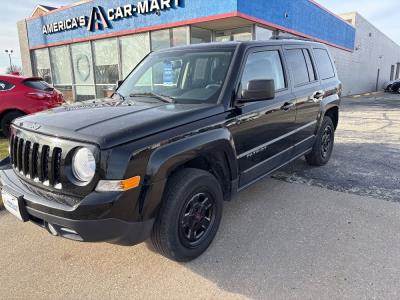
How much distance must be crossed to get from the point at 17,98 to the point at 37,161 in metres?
6.50

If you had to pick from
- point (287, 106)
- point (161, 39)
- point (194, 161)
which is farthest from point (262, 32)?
point (194, 161)

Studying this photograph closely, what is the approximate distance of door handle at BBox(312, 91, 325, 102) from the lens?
4.76m

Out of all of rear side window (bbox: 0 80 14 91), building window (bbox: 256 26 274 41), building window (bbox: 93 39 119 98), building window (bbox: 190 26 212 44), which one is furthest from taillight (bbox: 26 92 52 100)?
building window (bbox: 256 26 274 41)

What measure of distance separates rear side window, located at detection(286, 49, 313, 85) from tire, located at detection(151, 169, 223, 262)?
6.99 feet

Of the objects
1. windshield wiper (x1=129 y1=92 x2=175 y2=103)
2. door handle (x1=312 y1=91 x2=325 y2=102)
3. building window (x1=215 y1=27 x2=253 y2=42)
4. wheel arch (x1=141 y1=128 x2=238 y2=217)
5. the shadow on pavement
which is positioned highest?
building window (x1=215 y1=27 x2=253 y2=42)

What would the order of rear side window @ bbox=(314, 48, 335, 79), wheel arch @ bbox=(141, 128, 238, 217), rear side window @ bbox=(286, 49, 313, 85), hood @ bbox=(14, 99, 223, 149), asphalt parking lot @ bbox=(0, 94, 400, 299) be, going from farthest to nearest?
rear side window @ bbox=(314, 48, 335, 79) → rear side window @ bbox=(286, 49, 313, 85) → asphalt parking lot @ bbox=(0, 94, 400, 299) → wheel arch @ bbox=(141, 128, 238, 217) → hood @ bbox=(14, 99, 223, 149)

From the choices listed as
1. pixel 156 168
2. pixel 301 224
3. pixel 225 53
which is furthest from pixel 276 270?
pixel 225 53

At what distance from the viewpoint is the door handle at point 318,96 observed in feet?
15.6

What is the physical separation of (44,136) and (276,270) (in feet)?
7.18

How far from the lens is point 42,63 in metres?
19.5

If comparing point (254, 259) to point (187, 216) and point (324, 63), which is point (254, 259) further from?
point (324, 63)

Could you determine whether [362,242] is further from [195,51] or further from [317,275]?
[195,51]

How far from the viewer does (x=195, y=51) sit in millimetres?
3668

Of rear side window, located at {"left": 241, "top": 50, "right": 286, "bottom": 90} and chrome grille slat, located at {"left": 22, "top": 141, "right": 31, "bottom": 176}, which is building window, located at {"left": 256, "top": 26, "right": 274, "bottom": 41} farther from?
chrome grille slat, located at {"left": 22, "top": 141, "right": 31, "bottom": 176}
